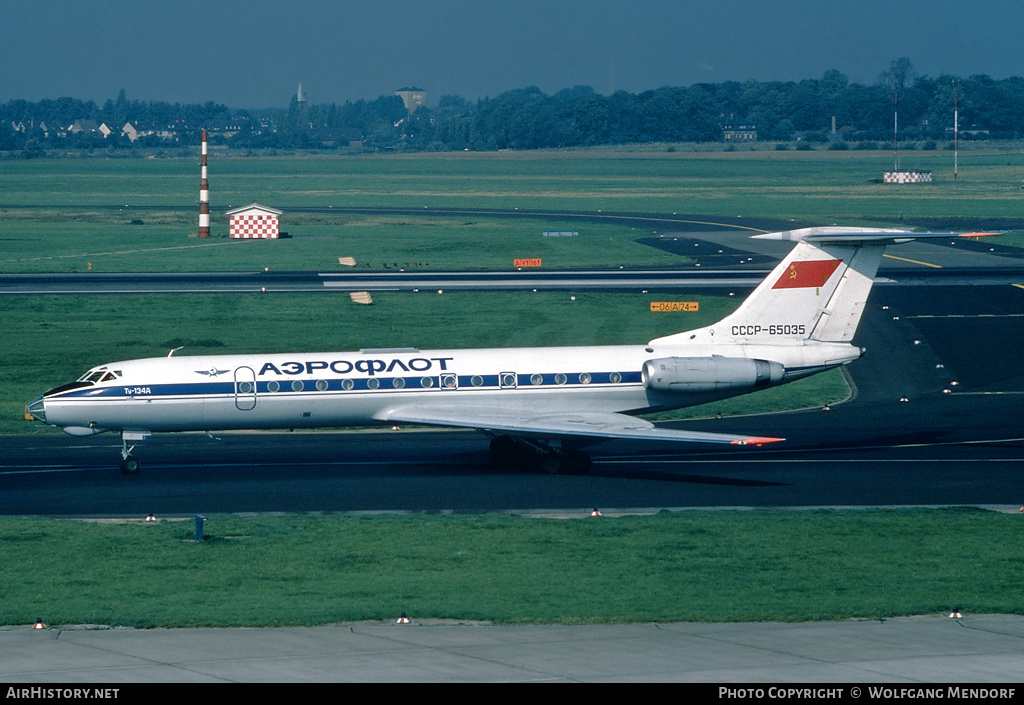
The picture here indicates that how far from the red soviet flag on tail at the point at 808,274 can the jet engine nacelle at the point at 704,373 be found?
8.53 feet

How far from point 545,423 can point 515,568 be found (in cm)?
869

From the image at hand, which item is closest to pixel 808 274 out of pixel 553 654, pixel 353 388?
pixel 353 388

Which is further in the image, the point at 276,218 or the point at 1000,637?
the point at 276,218

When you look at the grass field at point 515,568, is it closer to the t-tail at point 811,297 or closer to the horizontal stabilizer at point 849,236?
the t-tail at point 811,297

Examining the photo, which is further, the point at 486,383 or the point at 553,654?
the point at 486,383

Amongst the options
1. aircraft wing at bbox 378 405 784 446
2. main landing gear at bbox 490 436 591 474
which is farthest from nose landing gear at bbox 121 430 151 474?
main landing gear at bbox 490 436 591 474

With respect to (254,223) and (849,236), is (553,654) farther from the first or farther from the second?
(254,223)

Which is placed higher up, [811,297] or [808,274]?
[808,274]

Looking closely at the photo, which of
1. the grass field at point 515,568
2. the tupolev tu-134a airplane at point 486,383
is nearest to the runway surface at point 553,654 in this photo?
the grass field at point 515,568

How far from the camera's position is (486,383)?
32844mm

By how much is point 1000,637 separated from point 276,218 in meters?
82.7
